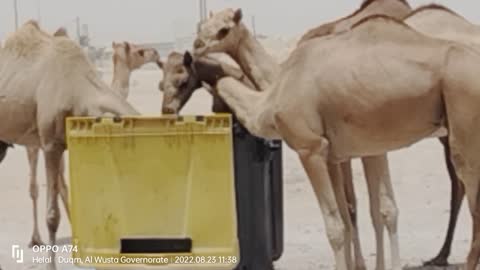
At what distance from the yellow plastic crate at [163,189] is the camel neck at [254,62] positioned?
124 centimetres

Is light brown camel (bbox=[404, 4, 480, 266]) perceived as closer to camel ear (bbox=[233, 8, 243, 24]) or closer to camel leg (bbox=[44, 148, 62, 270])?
camel ear (bbox=[233, 8, 243, 24])

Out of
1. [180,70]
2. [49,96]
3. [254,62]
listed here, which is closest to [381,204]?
[254,62]

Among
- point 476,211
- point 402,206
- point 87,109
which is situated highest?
point 87,109

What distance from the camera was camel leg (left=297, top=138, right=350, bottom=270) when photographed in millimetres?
7707

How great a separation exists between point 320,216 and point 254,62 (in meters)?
4.47

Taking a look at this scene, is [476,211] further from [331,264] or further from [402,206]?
[402,206]

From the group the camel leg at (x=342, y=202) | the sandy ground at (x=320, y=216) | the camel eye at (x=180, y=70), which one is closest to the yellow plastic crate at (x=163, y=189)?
the camel leg at (x=342, y=202)

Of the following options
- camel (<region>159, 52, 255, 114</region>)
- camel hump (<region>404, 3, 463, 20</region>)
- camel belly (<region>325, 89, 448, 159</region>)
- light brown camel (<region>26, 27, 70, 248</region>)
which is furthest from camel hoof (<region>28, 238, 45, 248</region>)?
camel belly (<region>325, 89, 448, 159</region>)

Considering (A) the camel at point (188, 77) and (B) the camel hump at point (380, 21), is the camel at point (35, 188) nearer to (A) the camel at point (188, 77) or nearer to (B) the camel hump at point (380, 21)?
(A) the camel at point (188, 77)

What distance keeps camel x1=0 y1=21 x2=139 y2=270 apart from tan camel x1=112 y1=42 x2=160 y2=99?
1.06 meters

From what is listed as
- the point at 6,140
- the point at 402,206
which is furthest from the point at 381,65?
the point at 402,206

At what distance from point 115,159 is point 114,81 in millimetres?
3135

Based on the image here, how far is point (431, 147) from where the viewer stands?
58.1ft

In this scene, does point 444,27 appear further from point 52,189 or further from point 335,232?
point 52,189
